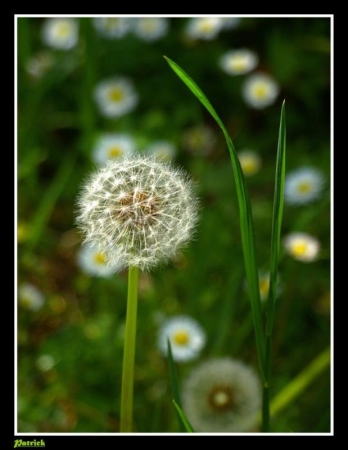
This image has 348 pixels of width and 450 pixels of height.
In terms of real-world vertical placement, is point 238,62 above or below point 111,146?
above

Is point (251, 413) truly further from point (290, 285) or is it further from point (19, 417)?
point (19, 417)

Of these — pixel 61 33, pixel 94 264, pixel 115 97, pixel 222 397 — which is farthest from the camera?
pixel 61 33

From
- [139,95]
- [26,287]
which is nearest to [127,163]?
[26,287]

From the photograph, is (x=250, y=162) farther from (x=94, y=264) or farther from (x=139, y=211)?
(x=139, y=211)

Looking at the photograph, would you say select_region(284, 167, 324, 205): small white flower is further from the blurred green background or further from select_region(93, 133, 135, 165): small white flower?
select_region(93, 133, 135, 165): small white flower

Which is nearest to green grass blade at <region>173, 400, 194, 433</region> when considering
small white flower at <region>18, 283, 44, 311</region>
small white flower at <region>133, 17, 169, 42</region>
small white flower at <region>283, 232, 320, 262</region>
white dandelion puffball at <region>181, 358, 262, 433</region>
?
white dandelion puffball at <region>181, 358, 262, 433</region>

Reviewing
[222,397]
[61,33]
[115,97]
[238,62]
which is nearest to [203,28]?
[238,62]
